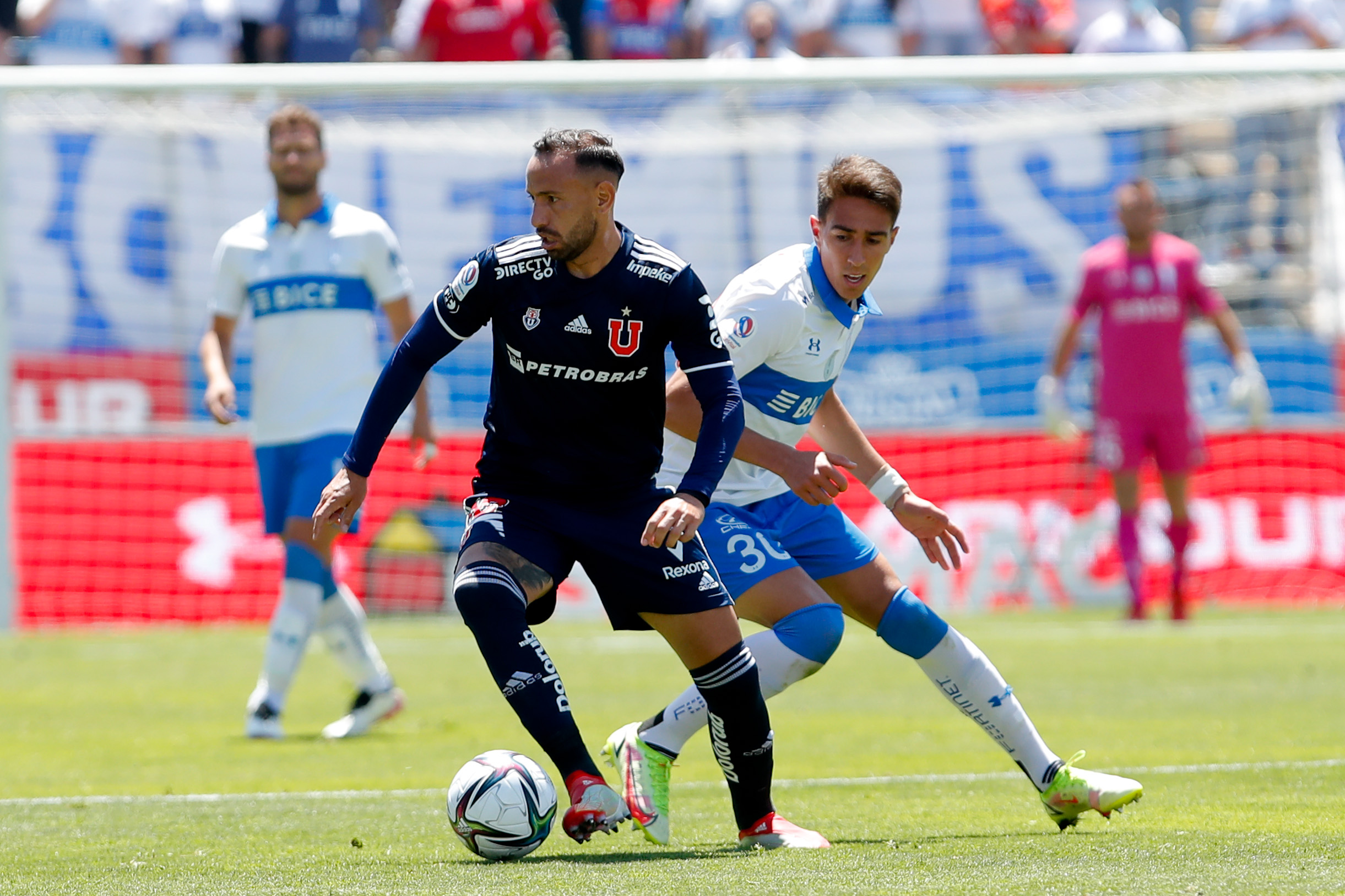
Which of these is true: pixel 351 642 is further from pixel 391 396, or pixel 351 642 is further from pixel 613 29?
pixel 613 29

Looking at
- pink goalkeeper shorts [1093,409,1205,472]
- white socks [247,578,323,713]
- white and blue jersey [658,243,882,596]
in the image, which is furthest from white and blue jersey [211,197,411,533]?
pink goalkeeper shorts [1093,409,1205,472]

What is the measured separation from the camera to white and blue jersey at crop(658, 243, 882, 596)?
5.50 m

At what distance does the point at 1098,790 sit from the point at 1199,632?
7170 millimetres

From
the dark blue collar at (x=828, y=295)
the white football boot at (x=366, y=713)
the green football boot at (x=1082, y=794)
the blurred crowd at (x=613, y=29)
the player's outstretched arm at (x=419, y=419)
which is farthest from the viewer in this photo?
the blurred crowd at (x=613, y=29)

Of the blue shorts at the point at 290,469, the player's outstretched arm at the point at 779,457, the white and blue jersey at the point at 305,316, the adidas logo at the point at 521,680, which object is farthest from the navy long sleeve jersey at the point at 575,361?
the white and blue jersey at the point at 305,316

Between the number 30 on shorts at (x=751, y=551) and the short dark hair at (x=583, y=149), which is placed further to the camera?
the number 30 on shorts at (x=751, y=551)

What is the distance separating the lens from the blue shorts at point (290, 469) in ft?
27.1

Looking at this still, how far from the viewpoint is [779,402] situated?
18.6ft

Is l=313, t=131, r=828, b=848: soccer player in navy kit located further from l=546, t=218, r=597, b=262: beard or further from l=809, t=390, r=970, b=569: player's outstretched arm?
l=809, t=390, r=970, b=569: player's outstretched arm

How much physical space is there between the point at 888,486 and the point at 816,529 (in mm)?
300

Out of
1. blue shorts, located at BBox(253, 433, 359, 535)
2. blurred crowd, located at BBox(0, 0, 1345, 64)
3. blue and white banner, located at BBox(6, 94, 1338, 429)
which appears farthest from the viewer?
blurred crowd, located at BBox(0, 0, 1345, 64)

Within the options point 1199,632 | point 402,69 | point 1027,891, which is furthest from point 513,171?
point 1027,891

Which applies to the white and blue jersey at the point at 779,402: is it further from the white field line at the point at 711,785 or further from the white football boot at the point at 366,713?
the white football boot at the point at 366,713

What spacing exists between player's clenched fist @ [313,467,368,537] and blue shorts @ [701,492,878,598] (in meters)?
1.24
